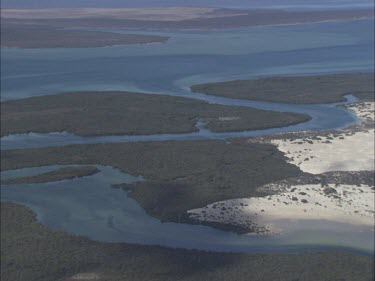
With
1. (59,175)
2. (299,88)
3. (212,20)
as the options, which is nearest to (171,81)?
(299,88)

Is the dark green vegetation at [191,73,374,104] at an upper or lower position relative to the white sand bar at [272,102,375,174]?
lower

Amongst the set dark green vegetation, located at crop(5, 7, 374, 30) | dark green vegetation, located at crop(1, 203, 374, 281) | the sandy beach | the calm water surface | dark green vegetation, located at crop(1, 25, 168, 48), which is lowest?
dark green vegetation, located at crop(5, 7, 374, 30)

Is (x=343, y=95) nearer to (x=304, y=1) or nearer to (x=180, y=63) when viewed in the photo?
(x=180, y=63)

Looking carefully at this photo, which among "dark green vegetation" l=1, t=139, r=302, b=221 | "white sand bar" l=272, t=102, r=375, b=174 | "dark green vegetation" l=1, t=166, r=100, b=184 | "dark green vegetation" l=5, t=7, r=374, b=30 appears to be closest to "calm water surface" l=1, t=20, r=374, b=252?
"dark green vegetation" l=1, t=166, r=100, b=184

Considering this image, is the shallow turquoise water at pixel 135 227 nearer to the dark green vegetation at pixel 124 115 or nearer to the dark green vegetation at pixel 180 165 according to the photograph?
the dark green vegetation at pixel 180 165

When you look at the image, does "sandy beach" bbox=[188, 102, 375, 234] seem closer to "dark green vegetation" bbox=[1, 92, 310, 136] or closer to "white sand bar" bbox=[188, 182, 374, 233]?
"white sand bar" bbox=[188, 182, 374, 233]

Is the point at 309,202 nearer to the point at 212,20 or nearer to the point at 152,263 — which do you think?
the point at 152,263
